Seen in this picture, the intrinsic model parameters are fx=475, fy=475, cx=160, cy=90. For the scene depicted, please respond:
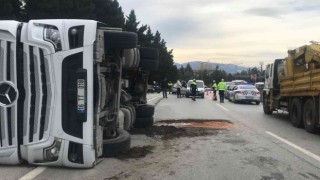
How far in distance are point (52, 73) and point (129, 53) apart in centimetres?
366

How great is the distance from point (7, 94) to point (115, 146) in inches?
87.6

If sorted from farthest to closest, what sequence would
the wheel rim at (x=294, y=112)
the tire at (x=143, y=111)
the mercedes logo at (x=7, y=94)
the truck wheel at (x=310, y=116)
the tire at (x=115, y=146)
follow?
the wheel rim at (x=294, y=112) < the truck wheel at (x=310, y=116) < the tire at (x=143, y=111) < the tire at (x=115, y=146) < the mercedes logo at (x=7, y=94)

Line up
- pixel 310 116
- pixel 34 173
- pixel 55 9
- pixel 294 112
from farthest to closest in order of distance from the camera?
pixel 55 9 < pixel 294 112 < pixel 310 116 < pixel 34 173

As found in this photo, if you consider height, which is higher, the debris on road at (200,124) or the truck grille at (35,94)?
the truck grille at (35,94)

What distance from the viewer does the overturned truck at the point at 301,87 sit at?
1330cm

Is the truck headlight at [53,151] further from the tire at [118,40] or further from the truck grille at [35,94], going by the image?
the tire at [118,40]

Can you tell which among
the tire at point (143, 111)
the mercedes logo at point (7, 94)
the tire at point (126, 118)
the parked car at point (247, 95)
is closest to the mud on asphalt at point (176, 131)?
the tire at point (143, 111)

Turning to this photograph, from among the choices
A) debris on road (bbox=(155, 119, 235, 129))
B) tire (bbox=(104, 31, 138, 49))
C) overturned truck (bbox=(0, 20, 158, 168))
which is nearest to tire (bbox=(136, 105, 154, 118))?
debris on road (bbox=(155, 119, 235, 129))

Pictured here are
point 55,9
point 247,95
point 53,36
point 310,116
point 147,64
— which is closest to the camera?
point 53,36

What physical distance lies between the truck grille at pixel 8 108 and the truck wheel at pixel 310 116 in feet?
28.8

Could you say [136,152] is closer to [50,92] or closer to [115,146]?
[115,146]

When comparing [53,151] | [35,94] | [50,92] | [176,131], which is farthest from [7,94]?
[176,131]

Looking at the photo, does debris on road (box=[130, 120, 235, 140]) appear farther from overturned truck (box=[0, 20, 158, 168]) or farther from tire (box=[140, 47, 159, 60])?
overturned truck (box=[0, 20, 158, 168])

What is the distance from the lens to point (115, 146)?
28.1ft
